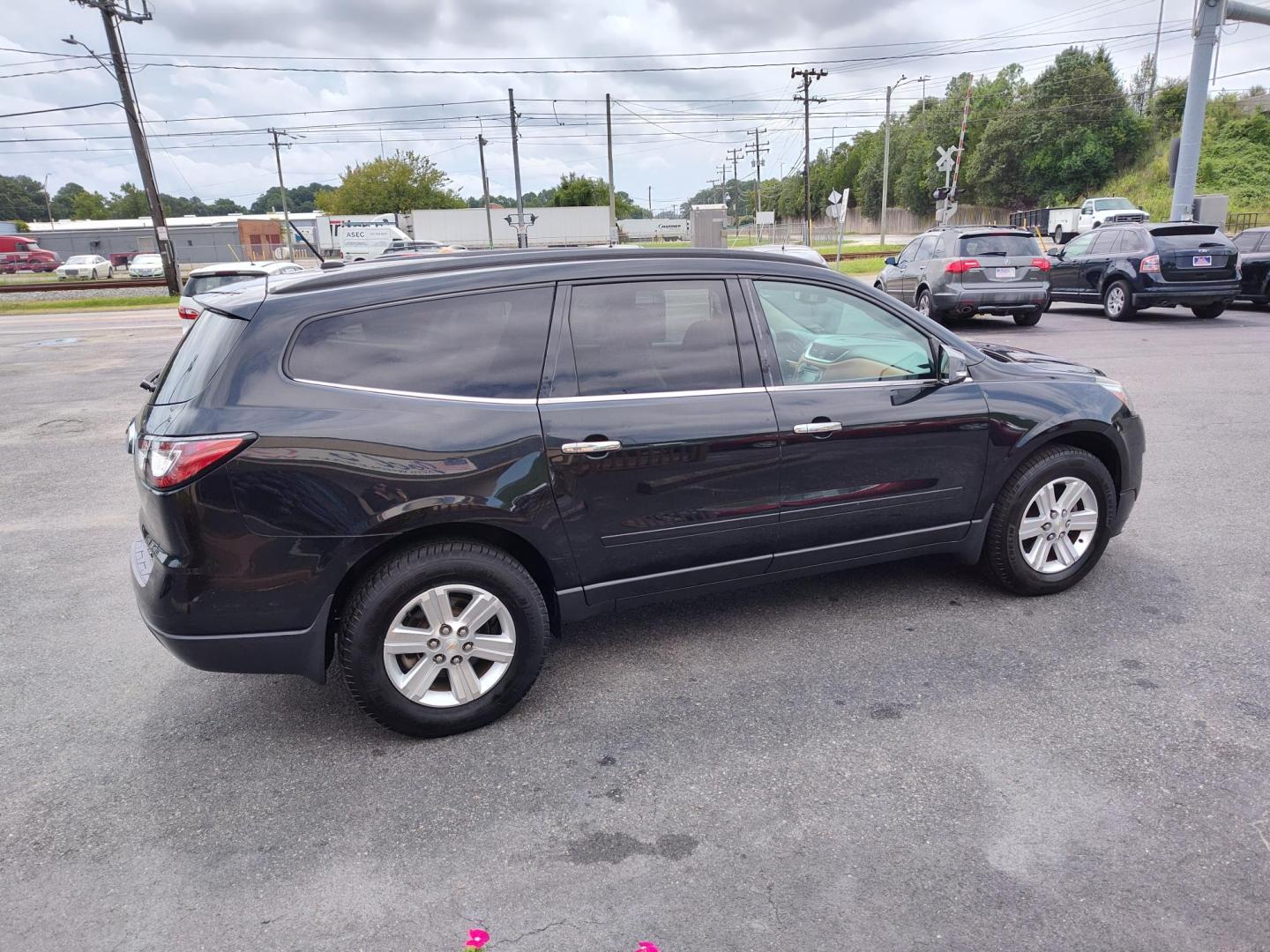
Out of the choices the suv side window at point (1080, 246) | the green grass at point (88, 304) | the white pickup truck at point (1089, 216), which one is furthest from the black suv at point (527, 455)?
the white pickup truck at point (1089, 216)

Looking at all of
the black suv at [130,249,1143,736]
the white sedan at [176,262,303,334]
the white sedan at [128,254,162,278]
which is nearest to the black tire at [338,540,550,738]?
the black suv at [130,249,1143,736]

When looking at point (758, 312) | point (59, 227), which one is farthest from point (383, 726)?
point (59, 227)

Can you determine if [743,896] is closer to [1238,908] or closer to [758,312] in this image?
[1238,908]

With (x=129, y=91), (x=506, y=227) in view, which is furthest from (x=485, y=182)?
(x=129, y=91)

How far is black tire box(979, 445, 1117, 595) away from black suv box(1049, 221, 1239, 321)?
40.9ft

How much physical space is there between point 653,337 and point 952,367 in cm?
147

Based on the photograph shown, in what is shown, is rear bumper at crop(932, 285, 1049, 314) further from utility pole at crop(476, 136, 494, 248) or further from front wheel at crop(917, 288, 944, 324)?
utility pole at crop(476, 136, 494, 248)

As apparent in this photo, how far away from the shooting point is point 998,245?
47.5 ft

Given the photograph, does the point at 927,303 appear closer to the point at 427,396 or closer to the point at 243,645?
the point at 427,396

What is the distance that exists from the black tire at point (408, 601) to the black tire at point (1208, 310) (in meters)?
15.9

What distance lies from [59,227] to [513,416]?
11123 cm

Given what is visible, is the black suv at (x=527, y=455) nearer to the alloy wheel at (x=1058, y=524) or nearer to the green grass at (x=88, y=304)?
the alloy wheel at (x=1058, y=524)

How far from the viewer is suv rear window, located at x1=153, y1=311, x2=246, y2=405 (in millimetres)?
3078

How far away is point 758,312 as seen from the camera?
379 cm
